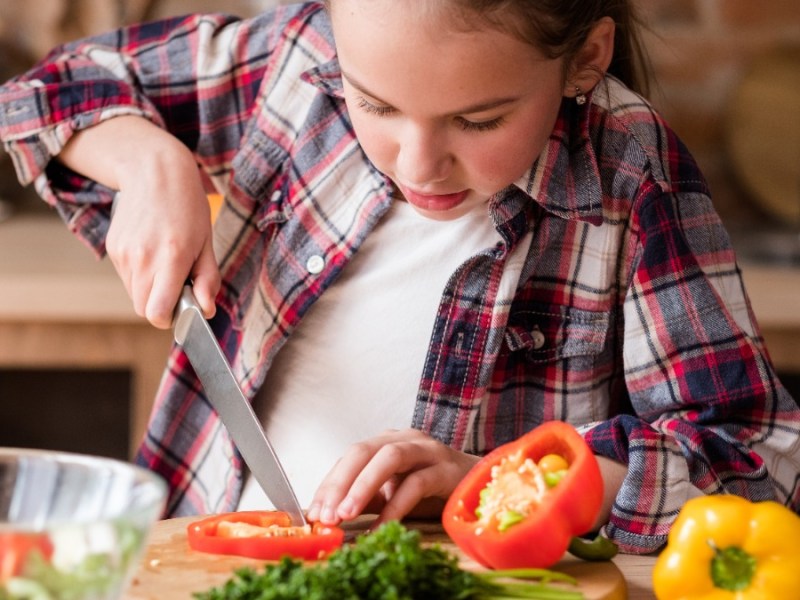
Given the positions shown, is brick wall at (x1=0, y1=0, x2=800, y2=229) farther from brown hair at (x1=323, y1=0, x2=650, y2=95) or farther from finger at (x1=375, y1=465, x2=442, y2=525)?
finger at (x1=375, y1=465, x2=442, y2=525)

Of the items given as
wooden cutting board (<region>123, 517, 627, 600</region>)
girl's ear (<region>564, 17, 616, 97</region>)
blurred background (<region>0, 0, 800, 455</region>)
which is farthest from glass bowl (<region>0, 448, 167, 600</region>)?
blurred background (<region>0, 0, 800, 455</region>)

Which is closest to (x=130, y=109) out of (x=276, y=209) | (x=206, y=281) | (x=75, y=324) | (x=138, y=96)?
(x=138, y=96)

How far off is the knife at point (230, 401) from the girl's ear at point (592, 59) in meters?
0.41

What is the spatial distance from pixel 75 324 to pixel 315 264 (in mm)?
1071

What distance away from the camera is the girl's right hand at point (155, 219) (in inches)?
43.1

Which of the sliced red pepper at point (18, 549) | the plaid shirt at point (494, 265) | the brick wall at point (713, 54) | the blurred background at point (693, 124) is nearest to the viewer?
the sliced red pepper at point (18, 549)

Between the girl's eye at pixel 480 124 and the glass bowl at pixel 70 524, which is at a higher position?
the girl's eye at pixel 480 124

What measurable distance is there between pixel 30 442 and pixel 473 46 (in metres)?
1.88

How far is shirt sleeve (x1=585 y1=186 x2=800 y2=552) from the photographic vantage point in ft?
3.54

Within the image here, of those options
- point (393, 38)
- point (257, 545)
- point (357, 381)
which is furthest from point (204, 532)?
point (393, 38)

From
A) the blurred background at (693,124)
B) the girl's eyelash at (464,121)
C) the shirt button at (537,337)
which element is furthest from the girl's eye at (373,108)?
the blurred background at (693,124)

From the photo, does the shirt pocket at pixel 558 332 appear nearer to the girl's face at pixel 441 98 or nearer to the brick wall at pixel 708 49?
the girl's face at pixel 441 98

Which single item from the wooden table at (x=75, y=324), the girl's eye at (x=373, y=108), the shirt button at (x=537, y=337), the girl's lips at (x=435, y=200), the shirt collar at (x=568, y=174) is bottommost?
the wooden table at (x=75, y=324)

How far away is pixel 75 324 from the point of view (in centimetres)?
220
